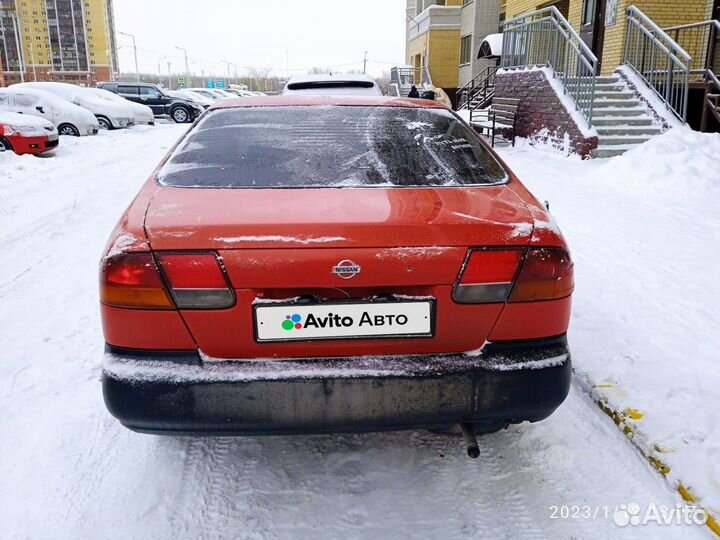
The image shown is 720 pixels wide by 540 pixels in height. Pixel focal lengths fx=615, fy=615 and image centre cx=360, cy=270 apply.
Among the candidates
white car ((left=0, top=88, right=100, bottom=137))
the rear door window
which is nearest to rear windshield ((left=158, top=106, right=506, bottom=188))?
white car ((left=0, top=88, right=100, bottom=137))

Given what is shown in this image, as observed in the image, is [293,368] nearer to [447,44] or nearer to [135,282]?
[135,282]

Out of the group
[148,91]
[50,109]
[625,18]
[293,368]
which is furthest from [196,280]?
[148,91]

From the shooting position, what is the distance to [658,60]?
1182 centimetres

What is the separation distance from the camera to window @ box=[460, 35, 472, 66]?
103ft

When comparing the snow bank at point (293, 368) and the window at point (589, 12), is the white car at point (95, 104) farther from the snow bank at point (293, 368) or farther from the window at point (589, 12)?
the snow bank at point (293, 368)

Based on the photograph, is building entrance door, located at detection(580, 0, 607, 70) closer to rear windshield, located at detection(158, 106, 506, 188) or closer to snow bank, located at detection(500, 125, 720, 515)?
snow bank, located at detection(500, 125, 720, 515)

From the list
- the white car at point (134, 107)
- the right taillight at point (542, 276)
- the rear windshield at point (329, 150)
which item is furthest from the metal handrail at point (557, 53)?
the white car at point (134, 107)

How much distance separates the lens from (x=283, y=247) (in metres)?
2.01

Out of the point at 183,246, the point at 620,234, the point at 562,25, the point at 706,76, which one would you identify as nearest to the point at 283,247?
the point at 183,246

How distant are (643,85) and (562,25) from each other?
2.20 metres

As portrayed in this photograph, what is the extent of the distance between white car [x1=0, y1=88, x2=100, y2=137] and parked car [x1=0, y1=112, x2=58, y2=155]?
3.06 metres

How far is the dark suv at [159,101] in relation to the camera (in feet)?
87.9

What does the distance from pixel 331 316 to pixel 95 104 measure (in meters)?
19.8

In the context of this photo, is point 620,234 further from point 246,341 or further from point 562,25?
point 562,25
